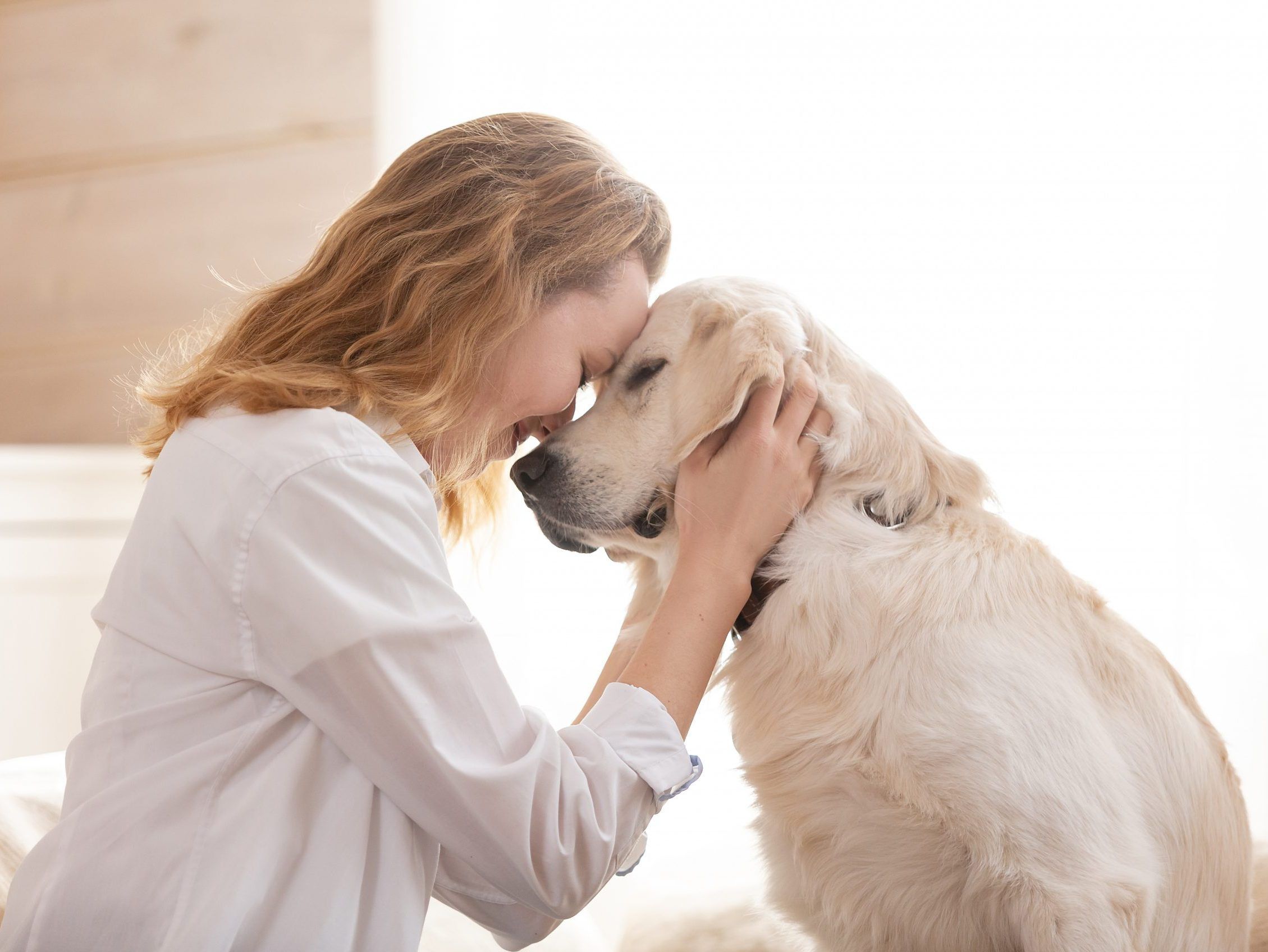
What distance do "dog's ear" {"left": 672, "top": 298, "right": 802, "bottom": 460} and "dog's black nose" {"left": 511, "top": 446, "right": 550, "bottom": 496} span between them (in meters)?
0.18

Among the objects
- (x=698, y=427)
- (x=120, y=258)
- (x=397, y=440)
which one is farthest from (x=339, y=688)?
(x=120, y=258)

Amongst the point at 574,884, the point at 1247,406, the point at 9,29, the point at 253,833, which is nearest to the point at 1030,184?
the point at 1247,406

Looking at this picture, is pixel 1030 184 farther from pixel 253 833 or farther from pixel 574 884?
pixel 253 833

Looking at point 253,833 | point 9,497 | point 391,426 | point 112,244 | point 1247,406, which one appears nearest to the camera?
point 253,833

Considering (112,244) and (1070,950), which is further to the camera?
(112,244)

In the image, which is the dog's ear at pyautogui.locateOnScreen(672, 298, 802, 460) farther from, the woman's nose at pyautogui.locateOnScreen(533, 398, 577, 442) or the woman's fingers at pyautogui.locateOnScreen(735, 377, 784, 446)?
the woman's nose at pyautogui.locateOnScreen(533, 398, 577, 442)

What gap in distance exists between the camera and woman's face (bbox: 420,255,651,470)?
111 cm

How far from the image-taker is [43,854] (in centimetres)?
86

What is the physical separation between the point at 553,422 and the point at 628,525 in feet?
0.65

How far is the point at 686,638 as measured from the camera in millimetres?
1009

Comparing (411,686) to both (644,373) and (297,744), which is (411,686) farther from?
(644,373)

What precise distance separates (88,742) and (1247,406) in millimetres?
1995

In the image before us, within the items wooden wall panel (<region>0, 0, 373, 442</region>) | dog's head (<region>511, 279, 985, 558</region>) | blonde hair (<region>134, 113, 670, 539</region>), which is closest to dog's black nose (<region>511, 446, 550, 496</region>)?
dog's head (<region>511, 279, 985, 558</region>)

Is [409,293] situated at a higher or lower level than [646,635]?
higher
